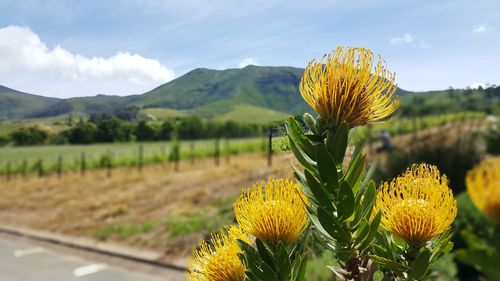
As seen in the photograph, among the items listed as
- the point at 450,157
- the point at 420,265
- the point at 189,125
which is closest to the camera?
the point at 420,265

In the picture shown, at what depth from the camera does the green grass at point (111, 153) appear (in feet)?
152

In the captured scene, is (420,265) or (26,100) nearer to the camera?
(420,265)

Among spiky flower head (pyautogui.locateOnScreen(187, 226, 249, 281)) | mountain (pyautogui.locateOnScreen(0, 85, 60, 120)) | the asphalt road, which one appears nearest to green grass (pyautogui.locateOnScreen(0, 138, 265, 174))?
the asphalt road

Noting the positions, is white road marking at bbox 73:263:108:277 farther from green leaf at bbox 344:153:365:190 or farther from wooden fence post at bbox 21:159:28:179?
wooden fence post at bbox 21:159:28:179

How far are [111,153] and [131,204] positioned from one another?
23.5 meters

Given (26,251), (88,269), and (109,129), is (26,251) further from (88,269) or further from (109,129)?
(109,129)

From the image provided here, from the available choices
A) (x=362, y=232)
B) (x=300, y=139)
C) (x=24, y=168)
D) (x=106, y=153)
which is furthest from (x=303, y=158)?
(x=24, y=168)

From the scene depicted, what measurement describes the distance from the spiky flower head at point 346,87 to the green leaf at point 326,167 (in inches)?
3.8

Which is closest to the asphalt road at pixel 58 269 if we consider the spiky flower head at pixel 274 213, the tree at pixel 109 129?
the tree at pixel 109 129

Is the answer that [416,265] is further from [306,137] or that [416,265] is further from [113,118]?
[113,118]

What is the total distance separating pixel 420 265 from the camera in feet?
2.23

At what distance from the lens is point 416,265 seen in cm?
68

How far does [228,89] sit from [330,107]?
116 metres

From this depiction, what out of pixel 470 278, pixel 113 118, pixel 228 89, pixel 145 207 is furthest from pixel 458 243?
pixel 228 89
